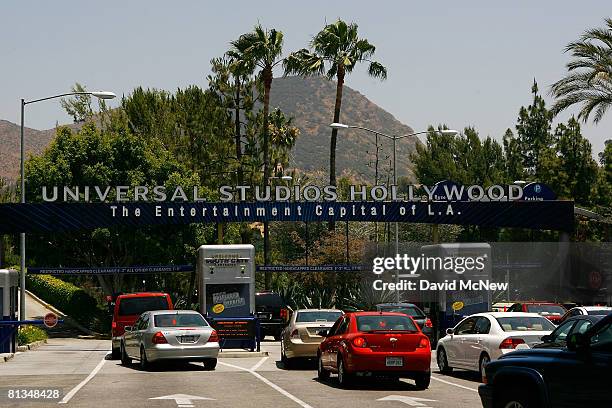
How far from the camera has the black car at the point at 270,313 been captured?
4603 centimetres

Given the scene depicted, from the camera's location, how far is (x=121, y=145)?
5888cm

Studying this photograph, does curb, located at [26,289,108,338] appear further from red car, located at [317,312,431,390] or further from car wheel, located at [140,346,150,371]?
red car, located at [317,312,431,390]

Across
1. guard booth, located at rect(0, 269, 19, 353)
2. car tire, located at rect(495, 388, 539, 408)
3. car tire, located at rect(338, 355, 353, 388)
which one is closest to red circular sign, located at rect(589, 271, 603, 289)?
guard booth, located at rect(0, 269, 19, 353)

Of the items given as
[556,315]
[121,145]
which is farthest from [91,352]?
[121,145]

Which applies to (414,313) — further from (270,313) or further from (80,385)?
(80,385)

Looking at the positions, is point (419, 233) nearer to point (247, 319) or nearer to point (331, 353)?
point (247, 319)

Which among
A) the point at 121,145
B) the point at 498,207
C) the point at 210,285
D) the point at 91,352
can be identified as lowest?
the point at 91,352

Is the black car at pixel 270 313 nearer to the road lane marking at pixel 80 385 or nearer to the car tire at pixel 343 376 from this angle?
the road lane marking at pixel 80 385

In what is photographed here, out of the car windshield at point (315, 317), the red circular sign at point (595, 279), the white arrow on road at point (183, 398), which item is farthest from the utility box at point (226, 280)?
the red circular sign at point (595, 279)

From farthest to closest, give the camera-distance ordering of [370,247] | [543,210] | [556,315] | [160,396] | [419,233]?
[419,233]
[370,247]
[543,210]
[556,315]
[160,396]

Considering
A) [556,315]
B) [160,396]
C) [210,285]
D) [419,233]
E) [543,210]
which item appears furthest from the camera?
[419,233]

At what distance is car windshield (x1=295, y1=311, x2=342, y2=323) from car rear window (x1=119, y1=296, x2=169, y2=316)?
7656mm

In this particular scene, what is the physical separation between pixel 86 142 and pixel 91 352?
73.3 ft

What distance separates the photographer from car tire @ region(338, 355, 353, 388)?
68.8 feet
